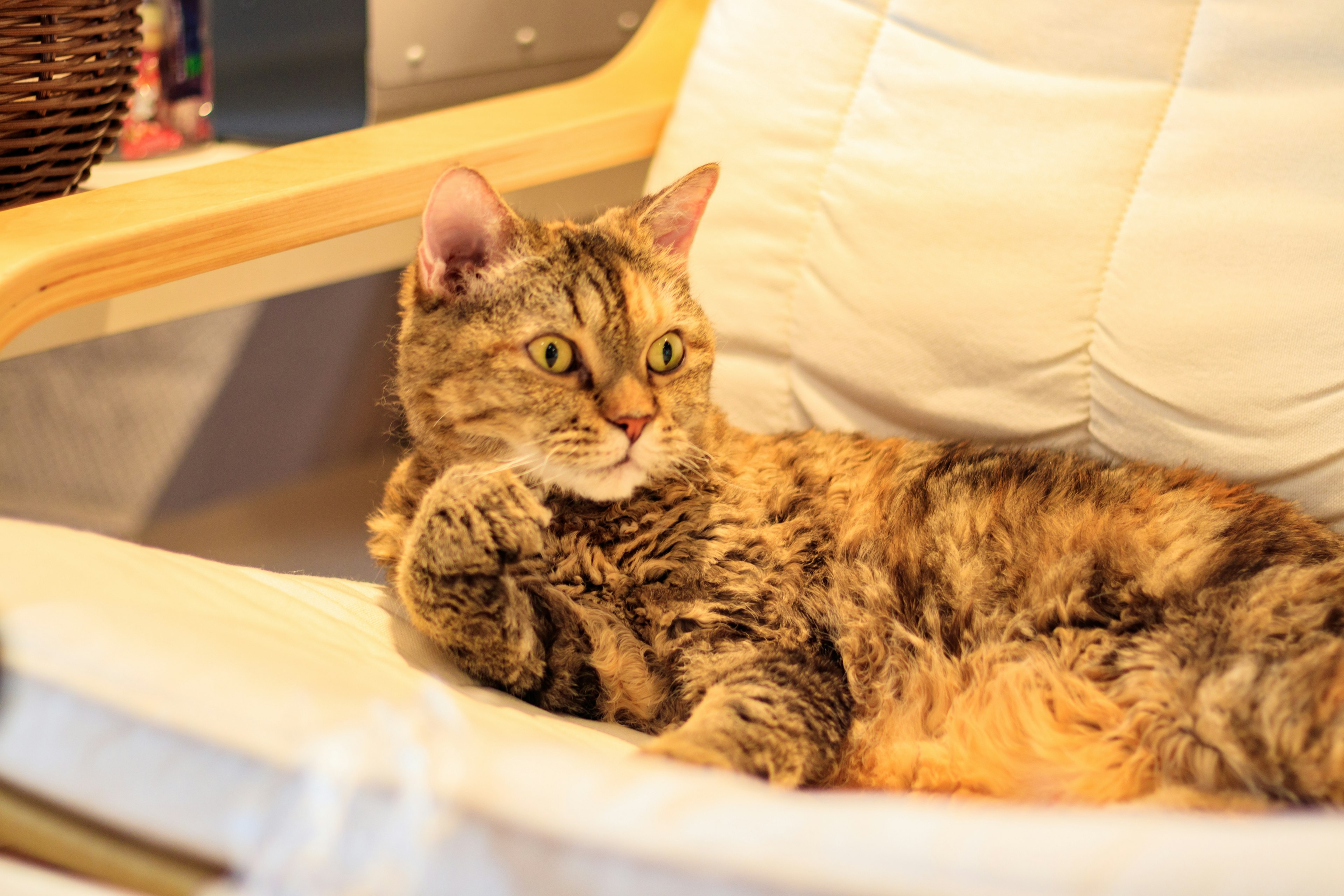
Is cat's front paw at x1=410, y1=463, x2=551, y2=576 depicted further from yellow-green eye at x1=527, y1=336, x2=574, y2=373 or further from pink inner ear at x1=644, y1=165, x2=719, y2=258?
pink inner ear at x1=644, y1=165, x2=719, y2=258

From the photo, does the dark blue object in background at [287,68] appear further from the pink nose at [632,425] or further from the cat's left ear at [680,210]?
the pink nose at [632,425]

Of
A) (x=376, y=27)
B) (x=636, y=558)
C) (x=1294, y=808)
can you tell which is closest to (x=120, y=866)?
(x=636, y=558)

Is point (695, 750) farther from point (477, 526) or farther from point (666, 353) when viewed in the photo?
point (666, 353)

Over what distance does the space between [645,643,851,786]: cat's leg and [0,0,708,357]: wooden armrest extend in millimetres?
768

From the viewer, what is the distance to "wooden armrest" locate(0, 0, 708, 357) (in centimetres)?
129

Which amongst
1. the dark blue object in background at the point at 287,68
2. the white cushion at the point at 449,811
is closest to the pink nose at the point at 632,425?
the white cushion at the point at 449,811

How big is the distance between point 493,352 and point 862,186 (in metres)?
0.75

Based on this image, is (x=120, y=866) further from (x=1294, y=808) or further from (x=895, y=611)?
(x=1294, y=808)

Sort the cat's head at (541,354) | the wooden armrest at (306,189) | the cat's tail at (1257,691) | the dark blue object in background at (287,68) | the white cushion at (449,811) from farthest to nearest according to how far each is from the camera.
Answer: the dark blue object in background at (287,68) → the wooden armrest at (306,189) → the cat's head at (541,354) → the cat's tail at (1257,691) → the white cushion at (449,811)

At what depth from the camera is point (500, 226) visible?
124 cm

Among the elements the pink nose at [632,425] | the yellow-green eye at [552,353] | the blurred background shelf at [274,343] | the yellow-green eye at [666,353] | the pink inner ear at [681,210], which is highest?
the pink inner ear at [681,210]

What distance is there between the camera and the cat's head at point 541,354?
1.18 meters

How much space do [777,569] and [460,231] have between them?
0.55m

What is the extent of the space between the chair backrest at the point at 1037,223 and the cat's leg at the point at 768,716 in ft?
1.92
